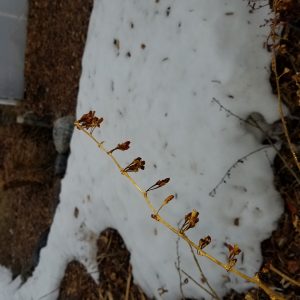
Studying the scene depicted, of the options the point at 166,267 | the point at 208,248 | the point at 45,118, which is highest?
the point at 45,118

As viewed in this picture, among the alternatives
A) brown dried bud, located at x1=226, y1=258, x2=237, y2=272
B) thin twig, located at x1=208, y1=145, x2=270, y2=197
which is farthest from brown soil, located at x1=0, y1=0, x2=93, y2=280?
brown dried bud, located at x1=226, y1=258, x2=237, y2=272

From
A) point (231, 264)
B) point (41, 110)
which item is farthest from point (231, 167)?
point (41, 110)

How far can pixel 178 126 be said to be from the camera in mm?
2445

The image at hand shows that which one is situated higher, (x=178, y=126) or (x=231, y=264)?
(x=178, y=126)

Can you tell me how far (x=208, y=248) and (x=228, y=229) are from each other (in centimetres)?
16

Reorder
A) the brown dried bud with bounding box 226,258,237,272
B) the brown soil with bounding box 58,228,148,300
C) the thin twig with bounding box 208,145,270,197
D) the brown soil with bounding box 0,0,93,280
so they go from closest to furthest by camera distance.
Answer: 1. the brown dried bud with bounding box 226,258,237,272
2. the thin twig with bounding box 208,145,270,197
3. the brown soil with bounding box 58,228,148,300
4. the brown soil with bounding box 0,0,93,280

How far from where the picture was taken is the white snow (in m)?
2.21

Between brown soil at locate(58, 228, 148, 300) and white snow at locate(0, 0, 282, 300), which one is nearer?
white snow at locate(0, 0, 282, 300)

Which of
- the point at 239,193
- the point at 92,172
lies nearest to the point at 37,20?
the point at 92,172

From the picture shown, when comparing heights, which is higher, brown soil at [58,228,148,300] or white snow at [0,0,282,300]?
white snow at [0,0,282,300]

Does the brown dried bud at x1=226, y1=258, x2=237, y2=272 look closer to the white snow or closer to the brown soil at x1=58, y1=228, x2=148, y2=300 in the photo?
the white snow

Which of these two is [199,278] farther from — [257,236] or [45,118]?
[45,118]

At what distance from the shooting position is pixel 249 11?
219 cm

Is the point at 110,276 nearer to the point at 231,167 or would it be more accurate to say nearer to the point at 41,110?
the point at 231,167
